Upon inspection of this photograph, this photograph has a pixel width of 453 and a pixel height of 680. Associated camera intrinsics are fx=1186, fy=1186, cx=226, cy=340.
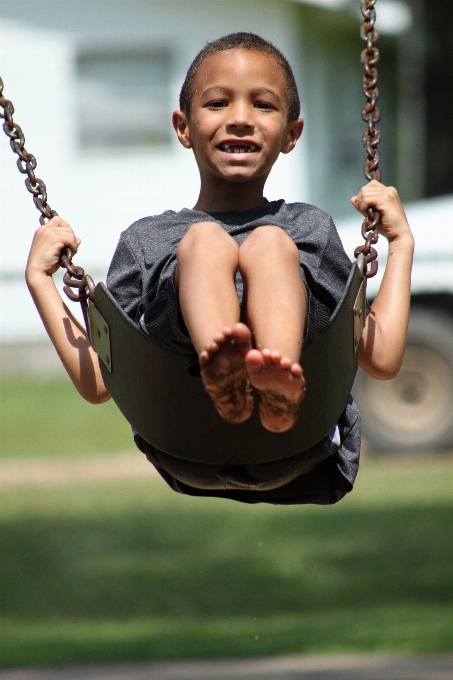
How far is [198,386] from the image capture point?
273 cm

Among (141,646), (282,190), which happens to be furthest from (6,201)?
(141,646)

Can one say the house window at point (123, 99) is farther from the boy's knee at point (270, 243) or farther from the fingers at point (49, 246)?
the boy's knee at point (270, 243)

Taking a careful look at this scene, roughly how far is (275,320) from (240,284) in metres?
0.26

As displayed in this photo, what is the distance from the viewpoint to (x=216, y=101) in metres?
3.02

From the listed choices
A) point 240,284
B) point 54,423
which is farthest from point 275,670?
point 54,423

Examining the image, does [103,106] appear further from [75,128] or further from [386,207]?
[386,207]

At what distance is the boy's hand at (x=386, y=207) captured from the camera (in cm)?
307

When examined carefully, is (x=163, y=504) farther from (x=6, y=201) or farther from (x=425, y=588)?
(x=6, y=201)

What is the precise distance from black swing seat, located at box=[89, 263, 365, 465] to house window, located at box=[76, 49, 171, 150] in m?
11.5

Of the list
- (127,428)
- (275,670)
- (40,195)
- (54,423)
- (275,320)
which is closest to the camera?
(275,320)

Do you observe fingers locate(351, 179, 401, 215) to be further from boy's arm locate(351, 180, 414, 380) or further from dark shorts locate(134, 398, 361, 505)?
dark shorts locate(134, 398, 361, 505)

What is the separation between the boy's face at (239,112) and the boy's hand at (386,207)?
27 cm

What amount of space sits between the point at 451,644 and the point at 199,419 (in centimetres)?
391

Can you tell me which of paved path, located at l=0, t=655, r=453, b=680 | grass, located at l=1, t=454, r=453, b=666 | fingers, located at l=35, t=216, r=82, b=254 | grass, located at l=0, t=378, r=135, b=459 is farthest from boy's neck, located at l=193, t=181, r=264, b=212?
grass, located at l=0, t=378, r=135, b=459
